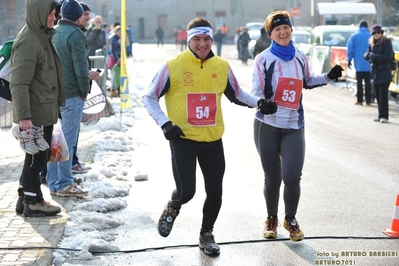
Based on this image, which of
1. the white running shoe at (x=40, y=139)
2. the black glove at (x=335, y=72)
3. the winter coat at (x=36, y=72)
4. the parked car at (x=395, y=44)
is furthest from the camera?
the parked car at (x=395, y=44)

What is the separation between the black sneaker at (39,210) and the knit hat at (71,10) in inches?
88.2

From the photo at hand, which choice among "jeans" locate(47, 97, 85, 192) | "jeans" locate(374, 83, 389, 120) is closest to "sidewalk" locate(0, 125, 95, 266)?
"jeans" locate(47, 97, 85, 192)

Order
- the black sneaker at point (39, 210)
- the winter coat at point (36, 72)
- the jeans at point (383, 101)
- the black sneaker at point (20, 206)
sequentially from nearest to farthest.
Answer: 1. the winter coat at point (36, 72)
2. the black sneaker at point (39, 210)
3. the black sneaker at point (20, 206)
4. the jeans at point (383, 101)

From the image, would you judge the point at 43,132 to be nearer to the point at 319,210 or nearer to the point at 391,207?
the point at 319,210

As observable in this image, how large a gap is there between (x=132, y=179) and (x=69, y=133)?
1478 millimetres

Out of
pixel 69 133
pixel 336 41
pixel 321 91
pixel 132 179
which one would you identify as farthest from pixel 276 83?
pixel 336 41

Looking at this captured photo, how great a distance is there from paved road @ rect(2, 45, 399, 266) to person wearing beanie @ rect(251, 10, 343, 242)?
0.41 metres

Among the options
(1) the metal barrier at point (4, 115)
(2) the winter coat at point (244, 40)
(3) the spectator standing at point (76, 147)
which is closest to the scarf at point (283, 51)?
(3) the spectator standing at point (76, 147)

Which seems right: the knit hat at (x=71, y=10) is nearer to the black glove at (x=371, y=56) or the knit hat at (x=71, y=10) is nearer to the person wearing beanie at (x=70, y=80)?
the person wearing beanie at (x=70, y=80)

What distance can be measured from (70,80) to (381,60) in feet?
29.8

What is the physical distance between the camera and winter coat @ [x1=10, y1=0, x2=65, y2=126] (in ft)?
24.0

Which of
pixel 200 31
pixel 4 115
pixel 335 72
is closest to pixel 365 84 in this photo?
pixel 4 115

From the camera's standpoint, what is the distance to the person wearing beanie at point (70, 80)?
8930 mm

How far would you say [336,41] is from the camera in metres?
29.6
